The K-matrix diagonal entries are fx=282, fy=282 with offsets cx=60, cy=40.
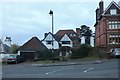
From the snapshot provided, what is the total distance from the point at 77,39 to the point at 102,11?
27297mm

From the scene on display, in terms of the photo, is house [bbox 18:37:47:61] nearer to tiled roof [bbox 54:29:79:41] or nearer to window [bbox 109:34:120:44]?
window [bbox 109:34:120:44]

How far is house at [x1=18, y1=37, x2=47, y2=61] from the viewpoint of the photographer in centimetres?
5966

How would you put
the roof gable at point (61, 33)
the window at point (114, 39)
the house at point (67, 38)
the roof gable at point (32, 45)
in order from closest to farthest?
the window at point (114, 39) → the roof gable at point (32, 45) → the house at point (67, 38) → the roof gable at point (61, 33)

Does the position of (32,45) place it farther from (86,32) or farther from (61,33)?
(86,32)

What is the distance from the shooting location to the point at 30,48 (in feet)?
210

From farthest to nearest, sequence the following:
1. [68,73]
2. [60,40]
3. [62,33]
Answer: [62,33] < [60,40] < [68,73]

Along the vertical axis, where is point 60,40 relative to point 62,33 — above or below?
below

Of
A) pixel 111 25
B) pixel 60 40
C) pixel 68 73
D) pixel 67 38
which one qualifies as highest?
pixel 111 25

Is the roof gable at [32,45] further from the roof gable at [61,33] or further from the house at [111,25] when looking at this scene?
the roof gable at [61,33]

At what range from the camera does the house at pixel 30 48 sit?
196 ft

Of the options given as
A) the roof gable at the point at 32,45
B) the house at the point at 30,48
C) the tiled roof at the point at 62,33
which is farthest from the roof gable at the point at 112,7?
the tiled roof at the point at 62,33

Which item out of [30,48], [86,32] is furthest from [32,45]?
[86,32]

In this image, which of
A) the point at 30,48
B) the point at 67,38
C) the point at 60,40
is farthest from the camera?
the point at 67,38

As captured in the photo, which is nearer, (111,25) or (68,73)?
(68,73)
